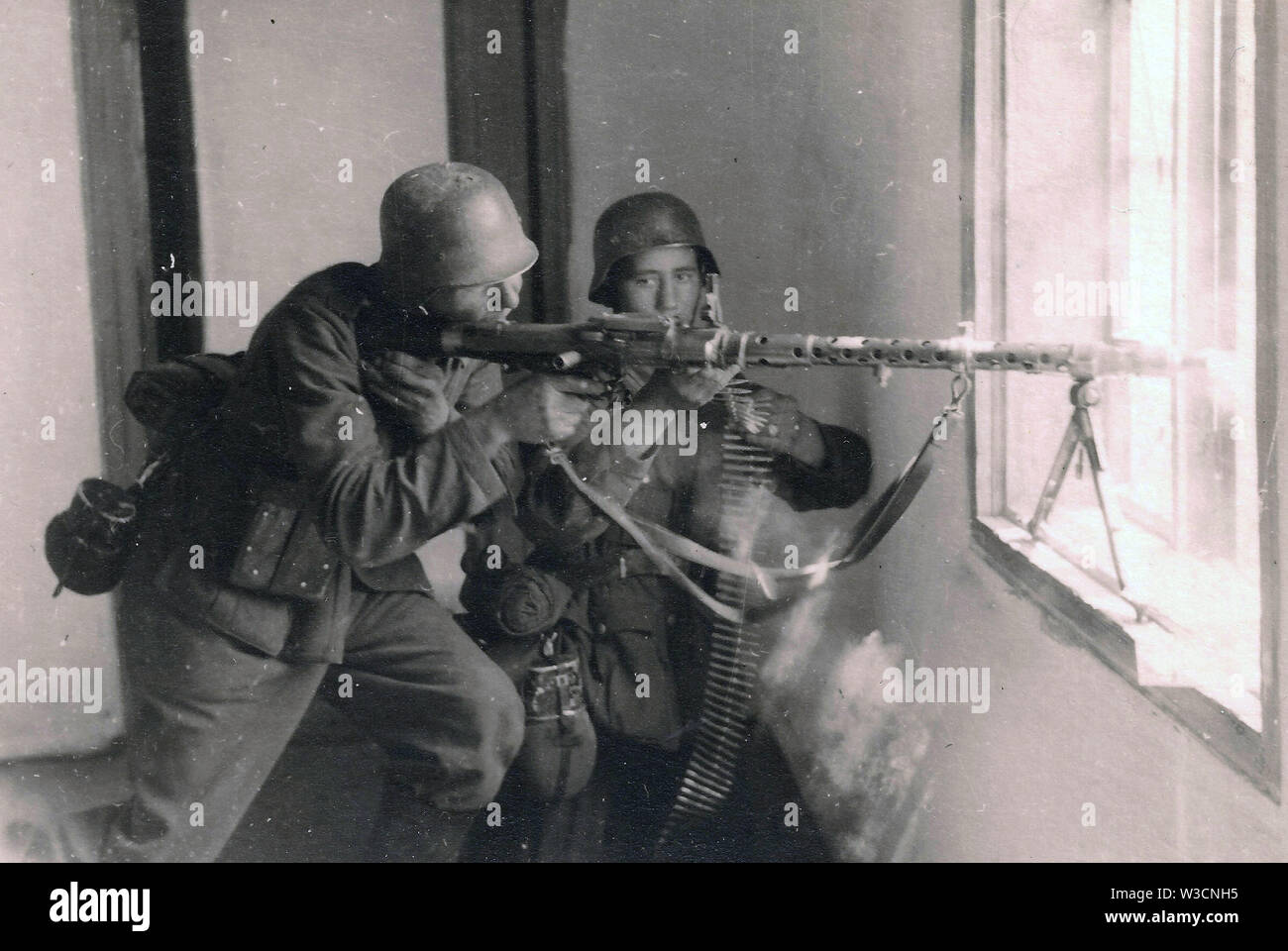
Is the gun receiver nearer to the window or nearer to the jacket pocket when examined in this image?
the window

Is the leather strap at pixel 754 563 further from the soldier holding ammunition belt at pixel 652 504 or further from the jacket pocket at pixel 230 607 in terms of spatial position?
the jacket pocket at pixel 230 607

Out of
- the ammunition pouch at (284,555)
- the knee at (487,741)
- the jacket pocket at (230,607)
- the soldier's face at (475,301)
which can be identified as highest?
the soldier's face at (475,301)

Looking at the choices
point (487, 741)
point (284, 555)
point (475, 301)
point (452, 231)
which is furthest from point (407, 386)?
point (487, 741)

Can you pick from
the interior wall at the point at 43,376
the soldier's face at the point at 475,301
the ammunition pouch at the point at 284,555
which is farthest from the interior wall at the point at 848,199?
the interior wall at the point at 43,376

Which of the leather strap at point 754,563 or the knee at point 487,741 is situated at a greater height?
the leather strap at point 754,563

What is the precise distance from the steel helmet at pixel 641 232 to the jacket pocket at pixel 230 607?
3.02 ft

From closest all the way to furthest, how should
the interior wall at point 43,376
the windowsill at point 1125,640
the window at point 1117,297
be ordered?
1. the windowsill at point 1125,640
2. the window at point 1117,297
3. the interior wall at point 43,376

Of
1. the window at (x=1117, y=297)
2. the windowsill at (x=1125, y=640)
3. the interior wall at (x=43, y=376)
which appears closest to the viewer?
the windowsill at (x=1125, y=640)

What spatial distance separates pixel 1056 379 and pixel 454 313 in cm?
122

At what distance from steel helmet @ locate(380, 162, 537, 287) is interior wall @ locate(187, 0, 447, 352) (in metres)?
0.07

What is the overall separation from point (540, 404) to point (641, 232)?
15.8 inches

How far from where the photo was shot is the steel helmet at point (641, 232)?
8.09ft

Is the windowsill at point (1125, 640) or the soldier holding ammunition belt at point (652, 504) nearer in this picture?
the windowsill at point (1125, 640)

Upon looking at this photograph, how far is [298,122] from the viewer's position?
8.29 ft
